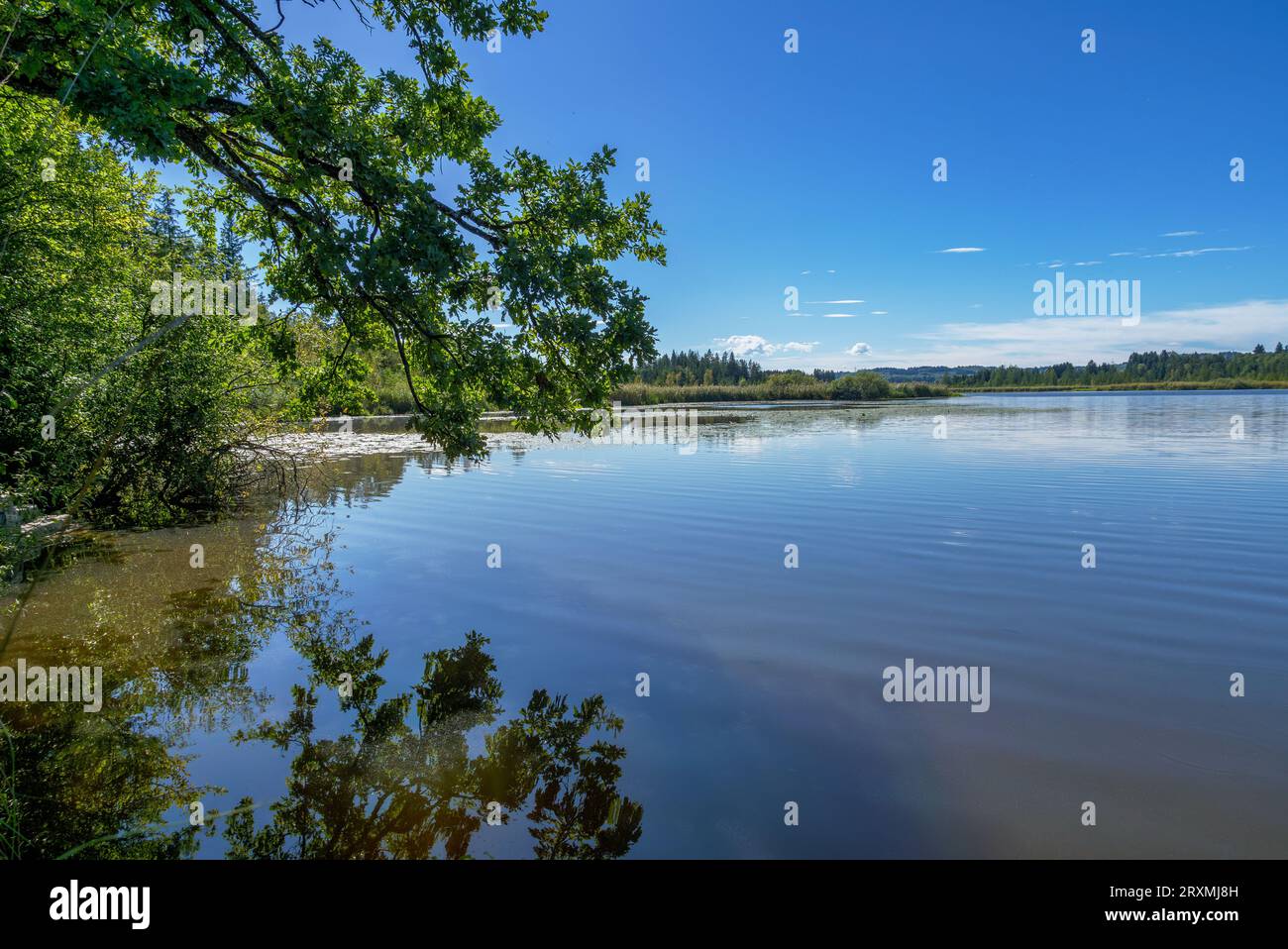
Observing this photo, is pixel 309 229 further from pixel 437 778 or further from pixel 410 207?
pixel 437 778

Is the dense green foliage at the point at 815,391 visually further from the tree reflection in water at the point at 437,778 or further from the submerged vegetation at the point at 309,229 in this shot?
the tree reflection in water at the point at 437,778

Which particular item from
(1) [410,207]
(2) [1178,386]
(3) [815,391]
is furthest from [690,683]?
(2) [1178,386]

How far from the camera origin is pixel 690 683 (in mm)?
7543

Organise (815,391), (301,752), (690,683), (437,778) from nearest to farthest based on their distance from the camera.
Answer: (437,778)
(301,752)
(690,683)
(815,391)

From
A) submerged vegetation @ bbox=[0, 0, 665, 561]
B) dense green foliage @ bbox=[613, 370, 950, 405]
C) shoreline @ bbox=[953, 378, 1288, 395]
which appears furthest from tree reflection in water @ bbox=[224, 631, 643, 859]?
shoreline @ bbox=[953, 378, 1288, 395]

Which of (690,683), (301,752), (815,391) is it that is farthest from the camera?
(815,391)

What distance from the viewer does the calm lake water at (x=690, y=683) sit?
16.5 ft

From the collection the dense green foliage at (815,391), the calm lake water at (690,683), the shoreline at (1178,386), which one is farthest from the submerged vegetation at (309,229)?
the shoreline at (1178,386)

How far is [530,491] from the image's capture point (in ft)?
68.0

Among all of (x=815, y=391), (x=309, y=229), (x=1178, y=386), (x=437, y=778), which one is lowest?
(x=437, y=778)

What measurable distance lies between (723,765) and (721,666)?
82.5 inches

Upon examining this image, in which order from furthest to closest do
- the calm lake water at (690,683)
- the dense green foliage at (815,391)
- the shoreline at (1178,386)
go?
1. the shoreline at (1178,386)
2. the dense green foliage at (815,391)
3. the calm lake water at (690,683)

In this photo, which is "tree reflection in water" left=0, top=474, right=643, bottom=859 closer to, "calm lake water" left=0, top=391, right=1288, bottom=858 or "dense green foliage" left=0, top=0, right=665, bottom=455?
"calm lake water" left=0, top=391, right=1288, bottom=858
